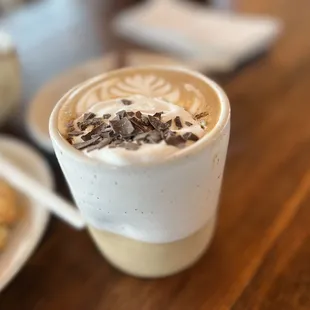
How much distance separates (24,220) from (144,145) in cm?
21

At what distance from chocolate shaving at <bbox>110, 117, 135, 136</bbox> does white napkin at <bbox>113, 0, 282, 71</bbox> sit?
0.40 metres

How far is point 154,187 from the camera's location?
0.37 metres

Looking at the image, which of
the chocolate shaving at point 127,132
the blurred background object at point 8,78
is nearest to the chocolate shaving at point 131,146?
the chocolate shaving at point 127,132

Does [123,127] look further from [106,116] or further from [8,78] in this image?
[8,78]

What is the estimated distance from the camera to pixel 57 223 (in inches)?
21.2

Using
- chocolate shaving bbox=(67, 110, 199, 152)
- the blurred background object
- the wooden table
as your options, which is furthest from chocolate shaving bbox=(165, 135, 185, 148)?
the blurred background object

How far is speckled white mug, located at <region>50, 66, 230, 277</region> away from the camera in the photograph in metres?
0.37

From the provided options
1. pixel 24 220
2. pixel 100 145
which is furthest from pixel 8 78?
pixel 100 145

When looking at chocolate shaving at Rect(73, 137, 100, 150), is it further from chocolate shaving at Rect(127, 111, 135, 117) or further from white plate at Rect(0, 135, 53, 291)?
white plate at Rect(0, 135, 53, 291)

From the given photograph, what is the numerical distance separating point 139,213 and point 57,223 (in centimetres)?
18

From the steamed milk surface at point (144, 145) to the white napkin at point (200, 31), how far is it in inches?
14.2

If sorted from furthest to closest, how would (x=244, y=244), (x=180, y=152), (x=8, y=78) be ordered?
1. (x=8, y=78)
2. (x=244, y=244)
3. (x=180, y=152)

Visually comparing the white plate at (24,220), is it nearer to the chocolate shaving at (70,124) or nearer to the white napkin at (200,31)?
the chocolate shaving at (70,124)

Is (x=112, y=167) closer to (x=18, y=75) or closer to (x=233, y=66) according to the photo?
(x=18, y=75)
